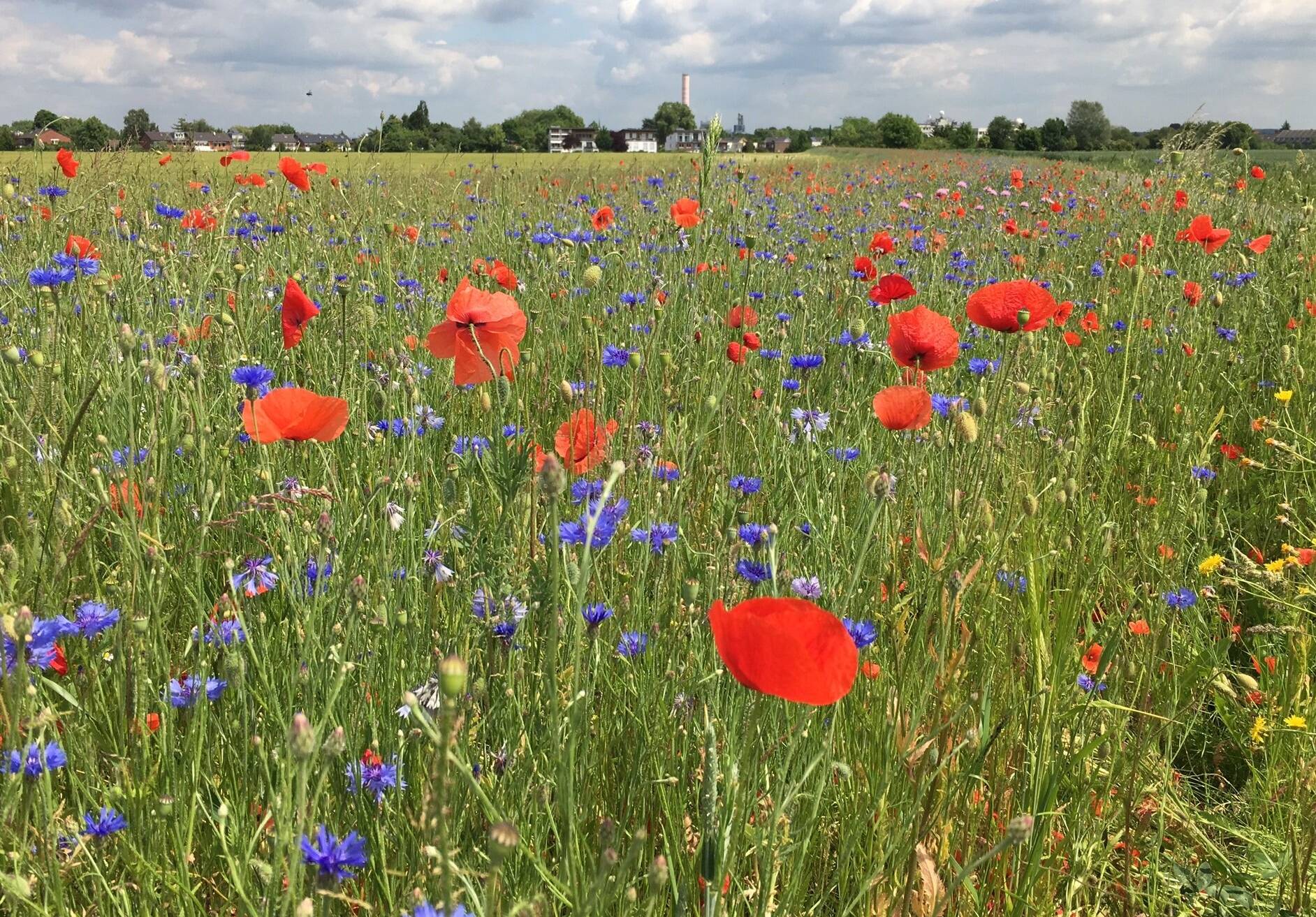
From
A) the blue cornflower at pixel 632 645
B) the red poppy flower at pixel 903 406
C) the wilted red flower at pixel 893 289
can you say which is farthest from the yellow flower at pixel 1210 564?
the blue cornflower at pixel 632 645

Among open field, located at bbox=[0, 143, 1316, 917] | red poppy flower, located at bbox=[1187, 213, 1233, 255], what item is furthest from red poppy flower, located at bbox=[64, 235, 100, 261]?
red poppy flower, located at bbox=[1187, 213, 1233, 255]

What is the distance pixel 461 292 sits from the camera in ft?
5.11

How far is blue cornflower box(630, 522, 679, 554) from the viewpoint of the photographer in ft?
5.15

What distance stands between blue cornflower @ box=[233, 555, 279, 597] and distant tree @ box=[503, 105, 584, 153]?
1214 cm

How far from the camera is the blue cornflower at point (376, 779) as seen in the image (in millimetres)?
1219

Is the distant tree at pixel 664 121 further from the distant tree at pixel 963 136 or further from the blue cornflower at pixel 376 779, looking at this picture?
the blue cornflower at pixel 376 779

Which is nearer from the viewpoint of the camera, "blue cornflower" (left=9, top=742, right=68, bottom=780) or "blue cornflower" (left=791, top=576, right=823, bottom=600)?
"blue cornflower" (left=9, top=742, right=68, bottom=780)

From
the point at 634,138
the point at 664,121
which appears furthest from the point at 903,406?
the point at 634,138

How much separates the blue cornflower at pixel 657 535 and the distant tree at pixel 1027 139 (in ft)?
129

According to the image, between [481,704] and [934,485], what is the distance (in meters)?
1.28

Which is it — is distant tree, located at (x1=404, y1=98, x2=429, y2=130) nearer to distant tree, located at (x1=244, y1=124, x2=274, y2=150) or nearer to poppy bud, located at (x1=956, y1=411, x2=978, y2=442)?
distant tree, located at (x1=244, y1=124, x2=274, y2=150)

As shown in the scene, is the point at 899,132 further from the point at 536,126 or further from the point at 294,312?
the point at 294,312

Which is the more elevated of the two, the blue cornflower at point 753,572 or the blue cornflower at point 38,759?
the blue cornflower at point 753,572

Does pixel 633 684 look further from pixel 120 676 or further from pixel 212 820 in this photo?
pixel 120 676
